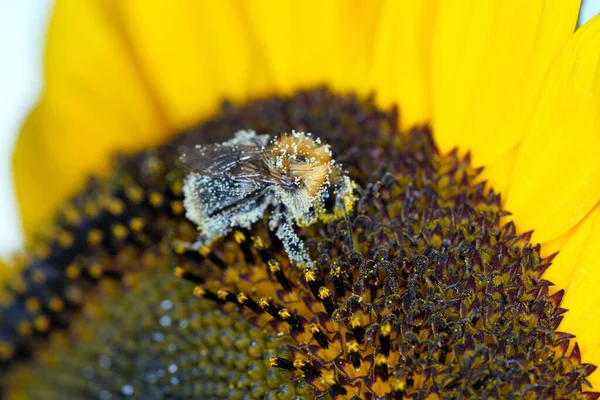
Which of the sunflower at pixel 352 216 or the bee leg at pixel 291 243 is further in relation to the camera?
the bee leg at pixel 291 243

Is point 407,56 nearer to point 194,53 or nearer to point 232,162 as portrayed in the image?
point 232,162

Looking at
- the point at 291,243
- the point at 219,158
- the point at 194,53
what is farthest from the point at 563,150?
the point at 194,53

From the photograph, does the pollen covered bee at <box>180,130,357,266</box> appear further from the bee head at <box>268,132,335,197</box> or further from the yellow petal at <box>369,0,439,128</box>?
the yellow petal at <box>369,0,439,128</box>

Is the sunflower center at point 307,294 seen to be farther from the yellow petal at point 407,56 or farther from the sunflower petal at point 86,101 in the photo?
the sunflower petal at point 86,101

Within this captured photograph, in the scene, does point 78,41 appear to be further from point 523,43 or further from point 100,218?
point 523,43

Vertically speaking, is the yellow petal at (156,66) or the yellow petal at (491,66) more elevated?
the yellow petal at (156,66)

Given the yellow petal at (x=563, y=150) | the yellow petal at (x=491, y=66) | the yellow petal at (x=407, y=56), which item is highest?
the yellow petal at (x=407, y=56)

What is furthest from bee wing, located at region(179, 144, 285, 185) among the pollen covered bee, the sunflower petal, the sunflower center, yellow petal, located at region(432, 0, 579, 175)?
the sunflower petal

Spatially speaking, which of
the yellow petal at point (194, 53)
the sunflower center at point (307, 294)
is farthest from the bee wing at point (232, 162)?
the yellow petal at point (194, 53)
